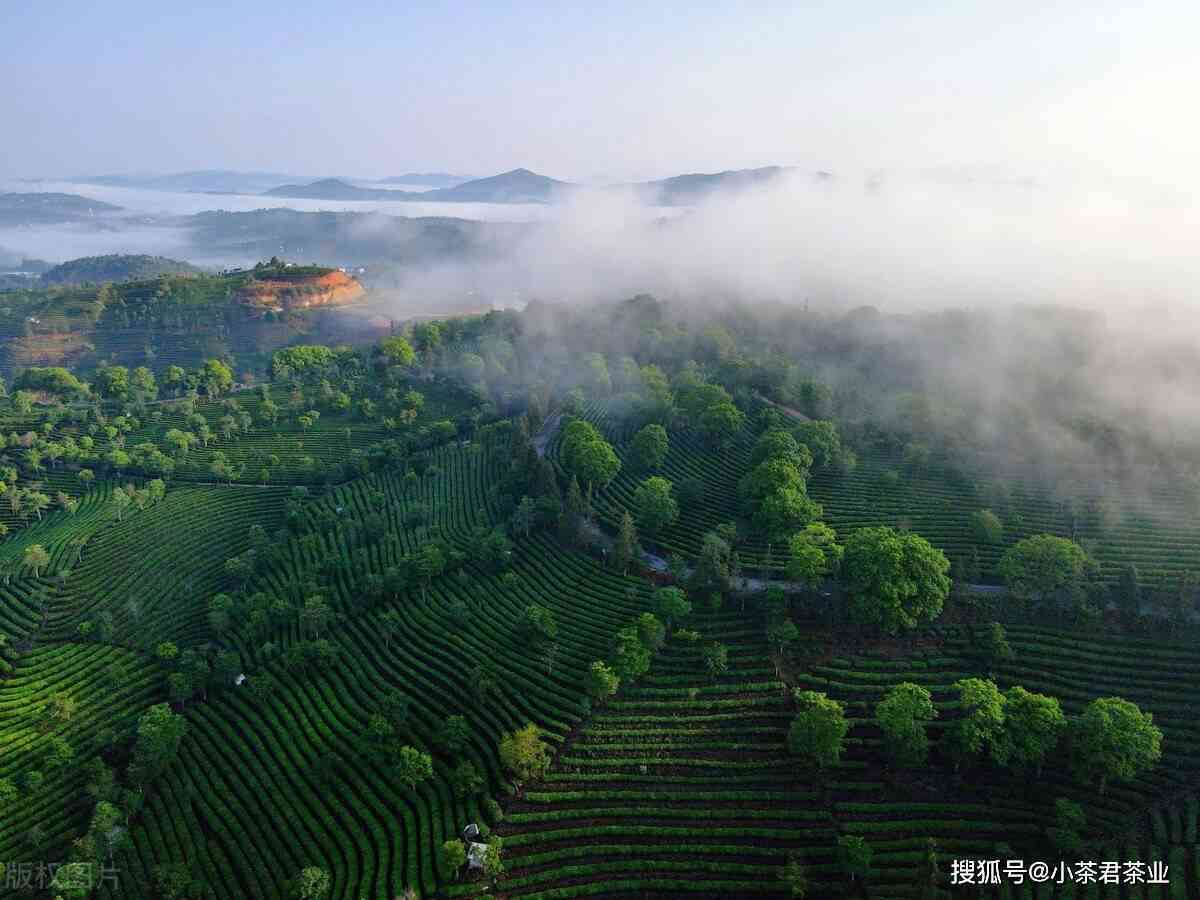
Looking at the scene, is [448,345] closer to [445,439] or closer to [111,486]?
[445,439]

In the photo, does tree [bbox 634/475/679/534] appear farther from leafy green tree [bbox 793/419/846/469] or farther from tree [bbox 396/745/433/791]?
tree [bbox 396/745/433/791]

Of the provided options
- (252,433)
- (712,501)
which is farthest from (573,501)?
(252,433)

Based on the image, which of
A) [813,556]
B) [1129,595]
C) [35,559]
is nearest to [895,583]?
[813,556]

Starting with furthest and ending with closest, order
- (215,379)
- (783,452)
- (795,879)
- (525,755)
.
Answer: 1. (215,379)
2. (783,452)
3. (525,755)
4. (795,879)

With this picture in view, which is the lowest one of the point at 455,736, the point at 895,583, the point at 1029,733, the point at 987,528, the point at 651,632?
the point at 455,736

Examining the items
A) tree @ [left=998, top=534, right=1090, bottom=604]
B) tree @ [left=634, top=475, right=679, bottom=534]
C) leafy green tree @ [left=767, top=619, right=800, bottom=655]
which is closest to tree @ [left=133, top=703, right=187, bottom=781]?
tree @ [left=634, top=475, right=679, bottom=534]

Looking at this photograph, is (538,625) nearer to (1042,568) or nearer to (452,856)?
(452,856)

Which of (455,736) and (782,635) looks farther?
(782,635)
